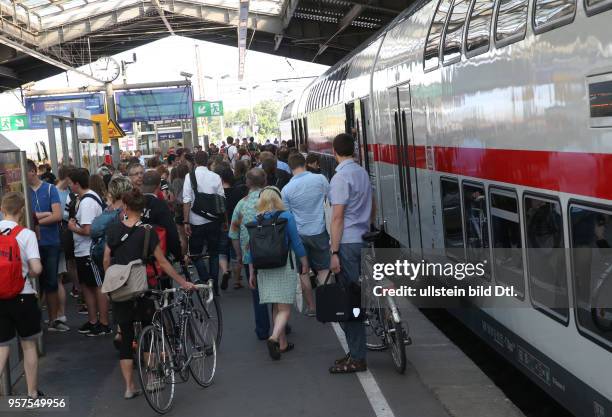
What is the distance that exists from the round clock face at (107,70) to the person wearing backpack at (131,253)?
22252mm

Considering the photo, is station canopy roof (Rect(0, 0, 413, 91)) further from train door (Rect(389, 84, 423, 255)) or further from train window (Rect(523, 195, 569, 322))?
train window (Rect(523, 195, 569, 322))

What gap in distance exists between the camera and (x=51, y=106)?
1243 inches

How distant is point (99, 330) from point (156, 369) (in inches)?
142

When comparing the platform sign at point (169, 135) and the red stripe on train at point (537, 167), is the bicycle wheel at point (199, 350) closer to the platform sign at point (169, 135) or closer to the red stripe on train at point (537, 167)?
the red stripe on train at point (537, 167)

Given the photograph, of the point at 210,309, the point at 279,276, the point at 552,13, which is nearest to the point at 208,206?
the point at 210,309

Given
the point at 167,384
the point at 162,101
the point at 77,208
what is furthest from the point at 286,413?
the point at 162,101

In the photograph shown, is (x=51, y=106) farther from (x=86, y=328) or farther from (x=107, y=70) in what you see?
(x=86, y=328)

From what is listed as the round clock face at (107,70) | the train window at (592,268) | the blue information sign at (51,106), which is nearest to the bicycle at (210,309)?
the train window at (592,268)

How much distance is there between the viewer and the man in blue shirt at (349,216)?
7.72 m

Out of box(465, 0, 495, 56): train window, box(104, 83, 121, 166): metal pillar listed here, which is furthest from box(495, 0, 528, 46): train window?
box(104, 83, 121, 166): metal pillar

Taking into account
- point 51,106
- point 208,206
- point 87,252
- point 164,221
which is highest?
point 51,106

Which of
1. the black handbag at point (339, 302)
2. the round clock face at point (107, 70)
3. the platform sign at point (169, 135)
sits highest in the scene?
the round clock face at point (107, 70)

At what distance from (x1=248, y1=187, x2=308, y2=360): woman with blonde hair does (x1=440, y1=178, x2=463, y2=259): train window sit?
1.47 m

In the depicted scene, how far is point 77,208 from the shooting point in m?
10.3
